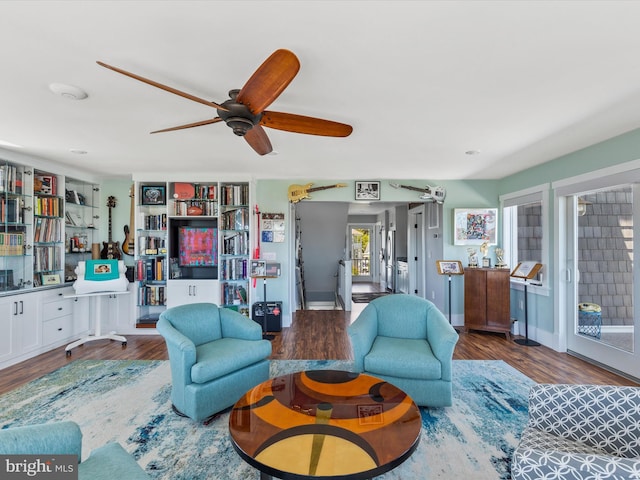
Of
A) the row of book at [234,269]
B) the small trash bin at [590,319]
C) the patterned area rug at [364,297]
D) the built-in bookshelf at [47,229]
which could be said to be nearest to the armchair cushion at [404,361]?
the small trash bin at [590,319]

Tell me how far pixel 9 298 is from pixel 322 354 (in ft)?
11.8

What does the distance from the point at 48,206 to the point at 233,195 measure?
2396 millimetres

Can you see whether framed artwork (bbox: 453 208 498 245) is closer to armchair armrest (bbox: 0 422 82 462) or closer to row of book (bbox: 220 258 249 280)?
row of book (bbox: 220 258 249 280)

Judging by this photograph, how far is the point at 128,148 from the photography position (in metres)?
3.63

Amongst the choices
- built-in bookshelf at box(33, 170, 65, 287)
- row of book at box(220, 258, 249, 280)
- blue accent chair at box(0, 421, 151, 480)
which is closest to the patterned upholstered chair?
blue accent chair at box(0, 421, 151, 480)

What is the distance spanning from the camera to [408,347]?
2.72m

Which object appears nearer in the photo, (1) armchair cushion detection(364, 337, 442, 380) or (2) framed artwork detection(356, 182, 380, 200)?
(1) armchair cushion detection(364, 337, 442, 380)

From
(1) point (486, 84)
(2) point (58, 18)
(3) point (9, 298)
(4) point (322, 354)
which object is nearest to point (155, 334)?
(3) point (9, 298)

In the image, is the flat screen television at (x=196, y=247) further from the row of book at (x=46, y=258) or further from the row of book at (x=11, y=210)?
the row of book at (x=11, y=210)

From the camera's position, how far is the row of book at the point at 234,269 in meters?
5.01

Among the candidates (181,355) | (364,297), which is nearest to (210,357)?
(181,355)

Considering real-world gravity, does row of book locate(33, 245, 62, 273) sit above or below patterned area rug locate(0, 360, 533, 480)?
above

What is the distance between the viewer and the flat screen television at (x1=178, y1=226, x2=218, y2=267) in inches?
199

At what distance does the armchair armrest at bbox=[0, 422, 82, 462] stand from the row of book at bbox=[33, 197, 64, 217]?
395cm
